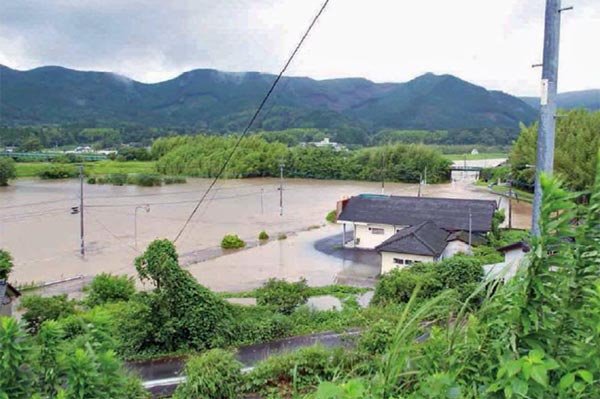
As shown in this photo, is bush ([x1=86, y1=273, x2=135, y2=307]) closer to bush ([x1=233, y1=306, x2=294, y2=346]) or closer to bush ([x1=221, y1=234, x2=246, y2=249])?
bush ([x1=233, y1=306, x2=294, y2=346])

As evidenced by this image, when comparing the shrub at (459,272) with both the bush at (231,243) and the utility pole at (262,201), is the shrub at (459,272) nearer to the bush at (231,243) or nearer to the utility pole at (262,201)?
the bush at (231,243)

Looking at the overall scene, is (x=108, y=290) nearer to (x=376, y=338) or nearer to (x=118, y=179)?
(x=376, y=338)

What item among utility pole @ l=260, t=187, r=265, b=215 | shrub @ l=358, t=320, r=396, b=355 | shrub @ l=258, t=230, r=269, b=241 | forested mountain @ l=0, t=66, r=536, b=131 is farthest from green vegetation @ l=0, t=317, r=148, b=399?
forested mountain @ l=0, t=66, r=536, b=131

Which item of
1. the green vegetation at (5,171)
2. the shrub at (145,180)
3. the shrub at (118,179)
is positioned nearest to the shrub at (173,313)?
the shrub at (145,180)

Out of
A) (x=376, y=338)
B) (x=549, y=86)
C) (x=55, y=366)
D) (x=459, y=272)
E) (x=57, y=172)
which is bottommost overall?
(x=459, y=272)

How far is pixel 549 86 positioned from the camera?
198cm

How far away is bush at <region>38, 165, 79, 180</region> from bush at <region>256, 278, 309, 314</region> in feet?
111

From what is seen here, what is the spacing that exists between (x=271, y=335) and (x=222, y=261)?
26.9ft

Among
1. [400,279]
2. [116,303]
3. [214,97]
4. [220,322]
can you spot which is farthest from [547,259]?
[214,97]

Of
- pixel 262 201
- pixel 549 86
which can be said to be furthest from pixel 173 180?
pixel 549 86

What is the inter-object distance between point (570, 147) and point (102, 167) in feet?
121

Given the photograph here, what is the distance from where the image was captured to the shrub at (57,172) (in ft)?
127

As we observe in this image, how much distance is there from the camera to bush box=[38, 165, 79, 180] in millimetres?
38750

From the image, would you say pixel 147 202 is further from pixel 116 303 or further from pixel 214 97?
pixel 214 97
